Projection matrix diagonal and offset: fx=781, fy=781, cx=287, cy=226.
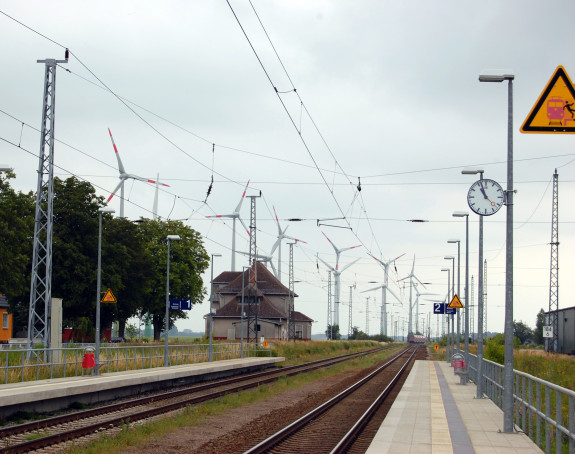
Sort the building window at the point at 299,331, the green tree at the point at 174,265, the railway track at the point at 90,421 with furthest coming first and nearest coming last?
the building window at the point at 299,331
the green tree at the point at 174,265
the railway track at the point at 90,421

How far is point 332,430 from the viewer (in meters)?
18.1

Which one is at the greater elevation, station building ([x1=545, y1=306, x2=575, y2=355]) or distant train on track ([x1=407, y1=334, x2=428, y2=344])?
station building ([x1=545, y1=306, x2=575, y2=355])

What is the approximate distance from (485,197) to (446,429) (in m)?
5.60

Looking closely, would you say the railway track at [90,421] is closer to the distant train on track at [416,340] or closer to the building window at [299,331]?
the building window at [299,331]

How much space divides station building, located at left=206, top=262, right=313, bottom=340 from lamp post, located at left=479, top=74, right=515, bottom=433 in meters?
65.7

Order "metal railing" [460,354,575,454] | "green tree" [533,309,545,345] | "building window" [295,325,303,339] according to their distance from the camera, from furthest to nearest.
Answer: "green tree" [533,309,545,345], "building window" [295,325,303,339], "metal railing" [460,354,575,454]

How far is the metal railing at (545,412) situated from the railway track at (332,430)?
3.26 meters

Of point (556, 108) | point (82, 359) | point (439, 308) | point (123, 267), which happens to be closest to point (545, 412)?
point (556, 108)

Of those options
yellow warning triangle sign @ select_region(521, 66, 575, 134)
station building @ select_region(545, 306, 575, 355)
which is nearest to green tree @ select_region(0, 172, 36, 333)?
yellow warning triangle sign @ select_region(521, 66, 575, 134)

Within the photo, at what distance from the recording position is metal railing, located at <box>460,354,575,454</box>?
36.8ft

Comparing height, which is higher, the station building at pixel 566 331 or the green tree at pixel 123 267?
the green tree at pixel 123 267

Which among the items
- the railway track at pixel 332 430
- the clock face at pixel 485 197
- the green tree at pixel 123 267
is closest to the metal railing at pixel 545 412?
the railway track at pixel 332 430

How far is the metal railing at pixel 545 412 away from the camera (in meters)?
11.2

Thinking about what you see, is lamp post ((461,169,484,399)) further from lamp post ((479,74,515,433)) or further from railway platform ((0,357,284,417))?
railway platform ((0,357,284,417))
